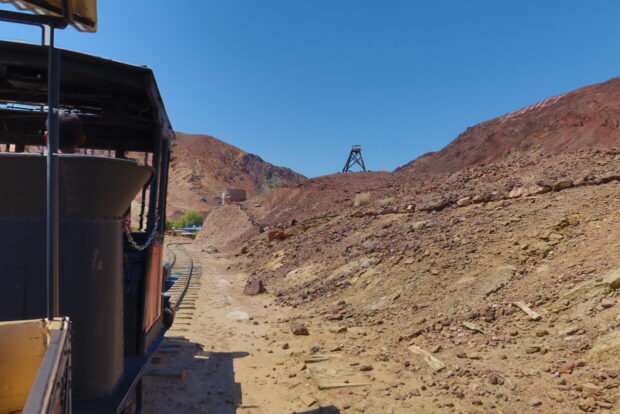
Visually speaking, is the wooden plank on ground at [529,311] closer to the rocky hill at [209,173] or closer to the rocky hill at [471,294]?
the rocky hill at [471,294]

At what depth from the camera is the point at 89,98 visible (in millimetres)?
4375

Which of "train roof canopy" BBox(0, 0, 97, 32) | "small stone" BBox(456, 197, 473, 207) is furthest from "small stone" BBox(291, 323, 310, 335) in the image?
"small stone" BBox(456, 197, 473, 207)

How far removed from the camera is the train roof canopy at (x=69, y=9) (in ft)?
7.96

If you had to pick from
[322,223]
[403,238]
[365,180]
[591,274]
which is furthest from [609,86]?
[591,274]

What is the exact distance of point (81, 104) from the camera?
4.65 metres

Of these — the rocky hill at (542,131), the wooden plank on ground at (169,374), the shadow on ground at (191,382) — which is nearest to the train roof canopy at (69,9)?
the shadow on ground at (191,382)

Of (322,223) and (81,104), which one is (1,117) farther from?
(322,223)

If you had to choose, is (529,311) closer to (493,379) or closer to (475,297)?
(475,297)

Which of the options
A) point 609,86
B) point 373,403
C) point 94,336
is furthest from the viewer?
point 609,86

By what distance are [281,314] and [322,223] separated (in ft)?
28.8

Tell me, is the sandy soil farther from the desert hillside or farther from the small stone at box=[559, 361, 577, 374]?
the small stone at box=[559, 361, 577, 374]

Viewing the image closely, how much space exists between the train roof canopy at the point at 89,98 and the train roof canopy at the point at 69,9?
3.15 ft

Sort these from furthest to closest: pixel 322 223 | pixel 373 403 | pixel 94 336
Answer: pixel 322 223, pixel 373 403, pixel 94 336

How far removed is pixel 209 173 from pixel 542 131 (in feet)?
242
